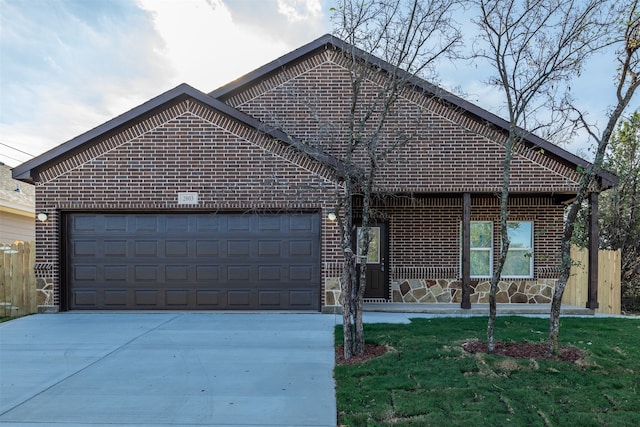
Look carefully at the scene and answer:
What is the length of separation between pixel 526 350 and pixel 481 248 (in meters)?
5.12

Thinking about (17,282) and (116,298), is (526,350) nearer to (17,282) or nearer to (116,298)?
(116,298)

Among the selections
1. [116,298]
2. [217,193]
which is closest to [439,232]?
[217,193]

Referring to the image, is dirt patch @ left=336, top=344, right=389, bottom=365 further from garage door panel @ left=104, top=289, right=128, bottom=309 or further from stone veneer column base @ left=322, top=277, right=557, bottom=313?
garage door panel @ left=104, top=289, right=128, bottom=309

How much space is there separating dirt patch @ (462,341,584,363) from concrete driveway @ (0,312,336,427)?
221 cm

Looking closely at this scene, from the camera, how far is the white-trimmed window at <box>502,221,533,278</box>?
10.4 meters

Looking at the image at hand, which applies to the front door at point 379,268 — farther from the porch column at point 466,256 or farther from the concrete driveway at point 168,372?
the concrete driveway at point 168,372

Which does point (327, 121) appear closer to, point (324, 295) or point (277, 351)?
point (324, 295)

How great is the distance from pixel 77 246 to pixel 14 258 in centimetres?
141

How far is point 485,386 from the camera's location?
434 cm

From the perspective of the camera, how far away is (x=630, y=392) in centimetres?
428

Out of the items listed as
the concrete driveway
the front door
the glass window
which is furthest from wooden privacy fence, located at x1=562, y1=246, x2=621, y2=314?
the concrete driveway

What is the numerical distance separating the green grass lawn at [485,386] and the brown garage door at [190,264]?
2.99m

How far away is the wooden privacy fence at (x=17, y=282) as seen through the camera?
28.8ft

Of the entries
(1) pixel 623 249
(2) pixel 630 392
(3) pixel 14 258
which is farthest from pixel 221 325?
(1) pixel 623 249
